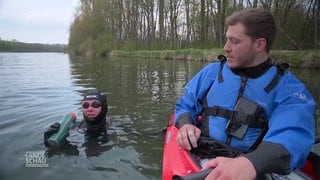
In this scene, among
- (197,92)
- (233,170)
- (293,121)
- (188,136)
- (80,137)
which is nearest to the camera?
(233,170)

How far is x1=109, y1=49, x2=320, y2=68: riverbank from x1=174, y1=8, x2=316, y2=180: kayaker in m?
5.37

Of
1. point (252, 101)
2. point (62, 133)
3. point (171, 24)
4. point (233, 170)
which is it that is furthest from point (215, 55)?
point (233, 170)

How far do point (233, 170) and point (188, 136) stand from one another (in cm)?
72

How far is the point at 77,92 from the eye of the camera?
34.7 feet

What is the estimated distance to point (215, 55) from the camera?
24875 mm

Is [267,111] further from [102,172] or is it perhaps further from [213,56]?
[213,56]

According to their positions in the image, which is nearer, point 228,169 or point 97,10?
point 228,169

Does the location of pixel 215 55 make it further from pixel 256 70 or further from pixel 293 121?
pixel 293 121

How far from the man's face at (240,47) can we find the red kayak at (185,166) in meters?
0.74

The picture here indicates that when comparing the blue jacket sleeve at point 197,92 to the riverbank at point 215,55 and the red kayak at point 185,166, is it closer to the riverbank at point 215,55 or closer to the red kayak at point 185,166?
the red kayak at point 185,166

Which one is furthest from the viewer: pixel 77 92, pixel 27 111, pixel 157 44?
pixel 157 44

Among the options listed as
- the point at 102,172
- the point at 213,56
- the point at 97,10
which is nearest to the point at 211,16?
the point at 213,56

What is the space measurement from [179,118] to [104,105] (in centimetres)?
260

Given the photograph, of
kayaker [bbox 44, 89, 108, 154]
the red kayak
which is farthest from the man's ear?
kayaker [bbox 44, 89, 108, 154]
